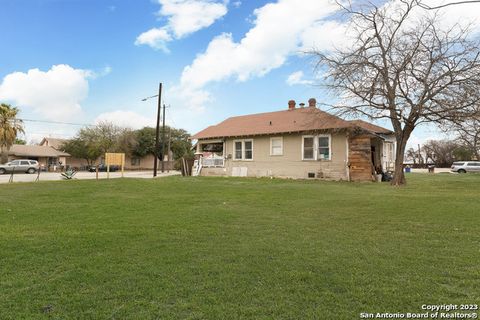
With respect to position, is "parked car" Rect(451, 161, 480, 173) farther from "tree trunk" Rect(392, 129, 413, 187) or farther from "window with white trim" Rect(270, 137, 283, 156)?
"window with white trim" Rect(270, 137, 283, 156)

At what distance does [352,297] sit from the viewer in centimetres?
338

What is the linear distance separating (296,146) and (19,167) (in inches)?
1177

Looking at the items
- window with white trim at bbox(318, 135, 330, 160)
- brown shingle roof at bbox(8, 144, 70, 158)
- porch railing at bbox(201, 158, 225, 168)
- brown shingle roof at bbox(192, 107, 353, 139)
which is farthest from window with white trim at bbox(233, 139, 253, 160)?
brown shingle roof at bbox(8, 144, 70, 158)

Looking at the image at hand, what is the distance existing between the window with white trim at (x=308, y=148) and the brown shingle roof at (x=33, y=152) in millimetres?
41750

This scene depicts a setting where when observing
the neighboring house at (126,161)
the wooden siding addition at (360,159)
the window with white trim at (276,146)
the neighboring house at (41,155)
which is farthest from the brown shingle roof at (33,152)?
the wooden siding addition at (360,159)

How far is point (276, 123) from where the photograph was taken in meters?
24.1

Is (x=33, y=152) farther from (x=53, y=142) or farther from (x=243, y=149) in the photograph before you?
(x=243, y=149)

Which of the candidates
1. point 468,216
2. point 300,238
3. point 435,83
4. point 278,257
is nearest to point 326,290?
point 278,257

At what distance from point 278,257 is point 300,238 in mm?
1184

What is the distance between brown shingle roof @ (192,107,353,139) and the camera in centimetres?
2009

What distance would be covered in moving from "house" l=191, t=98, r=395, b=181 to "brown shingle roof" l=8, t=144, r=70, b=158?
32644mm

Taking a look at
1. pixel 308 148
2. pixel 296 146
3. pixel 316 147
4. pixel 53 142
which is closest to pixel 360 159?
pixel 316 147

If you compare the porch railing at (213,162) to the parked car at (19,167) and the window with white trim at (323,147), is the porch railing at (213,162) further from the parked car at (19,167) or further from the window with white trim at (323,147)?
the parked car at (19,167)

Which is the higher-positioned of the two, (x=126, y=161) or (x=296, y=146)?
(x=296, y=146)
